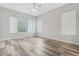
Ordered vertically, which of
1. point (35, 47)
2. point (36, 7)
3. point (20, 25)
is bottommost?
point (35, 47)

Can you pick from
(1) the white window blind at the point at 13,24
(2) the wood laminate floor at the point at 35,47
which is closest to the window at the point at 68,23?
(2) the wood laminate floor at the point at 35,47

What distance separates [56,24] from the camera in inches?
76.5

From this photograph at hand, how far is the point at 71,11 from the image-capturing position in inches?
71.6

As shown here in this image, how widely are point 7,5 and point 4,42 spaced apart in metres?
0.75

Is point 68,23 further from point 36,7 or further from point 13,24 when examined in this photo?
point 13,24

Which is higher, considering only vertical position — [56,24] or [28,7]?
[28,7]

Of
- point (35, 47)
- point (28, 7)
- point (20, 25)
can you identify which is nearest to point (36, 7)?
point (28, 7)

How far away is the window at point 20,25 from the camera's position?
75.8 inches

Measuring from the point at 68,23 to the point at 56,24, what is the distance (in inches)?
9.6

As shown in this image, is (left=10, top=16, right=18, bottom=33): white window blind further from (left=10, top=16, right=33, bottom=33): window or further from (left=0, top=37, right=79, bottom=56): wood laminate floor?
(left=0, top=37, right=79, bottom=56): wood laminate floor

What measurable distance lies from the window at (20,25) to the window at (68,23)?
687mm

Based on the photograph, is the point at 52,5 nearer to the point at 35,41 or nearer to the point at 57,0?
the point at 57,0

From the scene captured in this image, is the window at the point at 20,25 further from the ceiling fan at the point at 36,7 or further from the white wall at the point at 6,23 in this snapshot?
the ceiling fan at the point at 36,7

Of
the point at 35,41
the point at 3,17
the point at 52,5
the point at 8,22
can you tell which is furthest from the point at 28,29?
the point at 52,5
